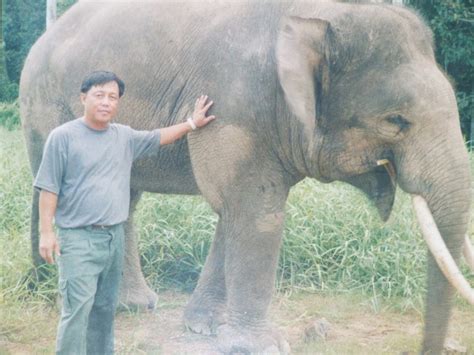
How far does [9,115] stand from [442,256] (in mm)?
3378

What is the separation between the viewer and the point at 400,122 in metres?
3.55

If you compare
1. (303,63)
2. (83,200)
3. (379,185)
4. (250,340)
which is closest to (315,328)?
(250,340)

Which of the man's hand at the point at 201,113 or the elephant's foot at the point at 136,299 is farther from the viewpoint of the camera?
the elephant's foot at the point at 136,299

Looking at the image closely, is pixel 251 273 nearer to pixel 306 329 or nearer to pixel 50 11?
pixel 306 329

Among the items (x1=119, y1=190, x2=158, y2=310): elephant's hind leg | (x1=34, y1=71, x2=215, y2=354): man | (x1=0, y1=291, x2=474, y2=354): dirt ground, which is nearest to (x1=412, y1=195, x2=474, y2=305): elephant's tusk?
(x1=0, y1=291, x2=474, y2=354): dirt ground

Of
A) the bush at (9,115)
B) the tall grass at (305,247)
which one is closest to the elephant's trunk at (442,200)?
the tall grass at (305,247)

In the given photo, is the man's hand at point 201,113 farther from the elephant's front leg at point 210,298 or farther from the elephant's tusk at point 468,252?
the elephant's tusk at point 468,252

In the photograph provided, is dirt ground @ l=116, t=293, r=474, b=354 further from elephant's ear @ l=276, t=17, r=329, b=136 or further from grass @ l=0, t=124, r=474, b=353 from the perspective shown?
elephant's ear @ l=276, t=17, r=329, b=136

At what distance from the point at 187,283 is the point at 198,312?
0.80 meters

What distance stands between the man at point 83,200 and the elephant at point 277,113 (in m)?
0.61

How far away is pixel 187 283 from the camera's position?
210 inches

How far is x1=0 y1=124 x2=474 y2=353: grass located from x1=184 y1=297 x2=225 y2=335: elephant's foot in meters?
0.73

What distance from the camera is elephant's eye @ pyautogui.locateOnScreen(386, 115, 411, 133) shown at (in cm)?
353

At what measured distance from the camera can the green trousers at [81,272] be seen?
326cm
